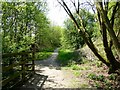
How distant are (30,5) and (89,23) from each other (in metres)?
26.2

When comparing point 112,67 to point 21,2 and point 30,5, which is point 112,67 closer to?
point 21,2

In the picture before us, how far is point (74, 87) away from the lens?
902cm

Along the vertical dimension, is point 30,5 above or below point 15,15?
above

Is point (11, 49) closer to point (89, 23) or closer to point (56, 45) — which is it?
point (89, 23)

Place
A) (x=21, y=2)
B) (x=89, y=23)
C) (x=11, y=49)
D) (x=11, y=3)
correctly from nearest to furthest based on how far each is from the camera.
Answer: (x=11, y=49) → (x=11, y=3) → (x=21, y=2) → (x=89, y=23)

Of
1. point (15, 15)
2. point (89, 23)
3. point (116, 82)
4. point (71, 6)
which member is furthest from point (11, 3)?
point (89, 23)

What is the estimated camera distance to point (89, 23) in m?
48.3

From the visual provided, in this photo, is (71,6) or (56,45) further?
(56,45)

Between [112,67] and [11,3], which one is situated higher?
[11,3]

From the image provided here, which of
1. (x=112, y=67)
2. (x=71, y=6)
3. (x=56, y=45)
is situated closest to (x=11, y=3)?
(x=71, y=6)

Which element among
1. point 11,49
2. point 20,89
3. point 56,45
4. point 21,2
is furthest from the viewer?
point 56,45

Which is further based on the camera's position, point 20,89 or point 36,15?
point 36,15

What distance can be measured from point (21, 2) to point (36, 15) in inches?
362

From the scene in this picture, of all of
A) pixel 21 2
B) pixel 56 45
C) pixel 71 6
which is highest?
pixel 21 2
